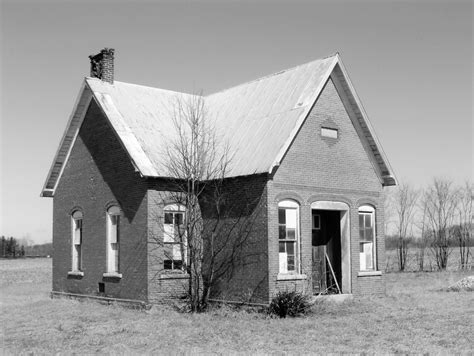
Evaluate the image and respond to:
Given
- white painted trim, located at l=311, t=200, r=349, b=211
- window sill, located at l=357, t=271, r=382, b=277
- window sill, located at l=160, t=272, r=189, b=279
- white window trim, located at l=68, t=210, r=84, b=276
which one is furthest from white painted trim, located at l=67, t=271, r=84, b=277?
window sill, located at l=357, t=271, r=382, b=277

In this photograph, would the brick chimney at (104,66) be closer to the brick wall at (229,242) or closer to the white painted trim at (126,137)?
the white painted trim at (126,137)

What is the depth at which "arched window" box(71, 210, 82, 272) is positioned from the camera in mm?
25312

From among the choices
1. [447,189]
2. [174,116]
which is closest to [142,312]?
[174,116]

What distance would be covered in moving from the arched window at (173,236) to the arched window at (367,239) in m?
6.49

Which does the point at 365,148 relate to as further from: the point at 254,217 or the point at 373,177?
the point at 254,217

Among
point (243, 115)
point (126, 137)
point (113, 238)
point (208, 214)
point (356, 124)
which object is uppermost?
point (243, 115)

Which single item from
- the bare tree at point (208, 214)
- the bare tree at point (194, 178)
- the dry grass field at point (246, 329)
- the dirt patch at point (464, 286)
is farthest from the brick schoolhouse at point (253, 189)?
the dirt patch at point (464, 286)

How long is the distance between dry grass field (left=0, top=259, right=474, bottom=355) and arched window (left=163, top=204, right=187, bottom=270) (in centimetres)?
172

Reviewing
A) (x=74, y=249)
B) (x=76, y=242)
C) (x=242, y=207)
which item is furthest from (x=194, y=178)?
(x=74, y=249)

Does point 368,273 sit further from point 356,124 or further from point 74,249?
point 74,249

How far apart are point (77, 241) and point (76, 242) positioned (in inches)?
3.3

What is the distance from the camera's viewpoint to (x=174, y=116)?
985 inches

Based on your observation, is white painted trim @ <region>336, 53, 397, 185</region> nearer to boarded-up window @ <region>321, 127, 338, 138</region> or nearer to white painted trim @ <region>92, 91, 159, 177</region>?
boarded-up window @ <region>321, 127, 338, 138</region>

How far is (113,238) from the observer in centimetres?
2320
